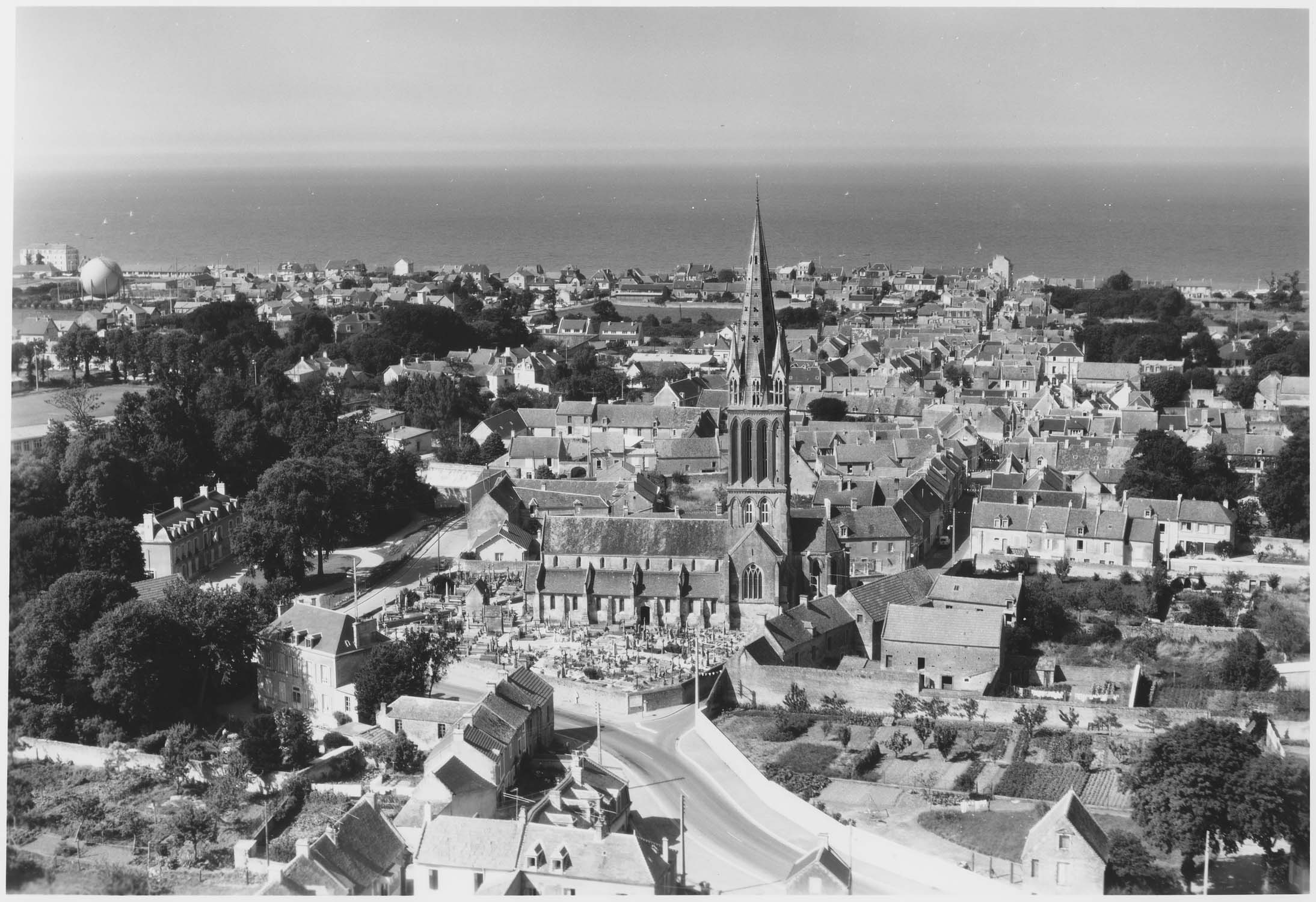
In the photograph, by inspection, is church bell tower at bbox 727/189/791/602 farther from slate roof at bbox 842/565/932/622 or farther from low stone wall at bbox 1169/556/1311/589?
low stone wall at bbox 1169/556/1311/589

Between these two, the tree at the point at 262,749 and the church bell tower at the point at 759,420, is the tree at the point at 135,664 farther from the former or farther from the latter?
the church bell tower at the point at 759,420

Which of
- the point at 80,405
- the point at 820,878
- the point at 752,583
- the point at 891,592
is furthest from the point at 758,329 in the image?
the point at 80,405

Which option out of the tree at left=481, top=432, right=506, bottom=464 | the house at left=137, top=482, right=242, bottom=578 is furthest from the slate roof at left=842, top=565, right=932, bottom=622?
the tree at left=481, top=432, right=506, bottom=464

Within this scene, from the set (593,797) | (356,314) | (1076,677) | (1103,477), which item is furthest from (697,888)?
(356,314)

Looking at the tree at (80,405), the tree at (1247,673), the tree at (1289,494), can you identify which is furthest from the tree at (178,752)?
the tree at (1289,494)

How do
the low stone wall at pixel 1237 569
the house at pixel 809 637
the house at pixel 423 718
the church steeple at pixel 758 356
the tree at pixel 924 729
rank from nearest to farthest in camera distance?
the house at pixel 423 718
the tree at pixel 924 729
the house at pixel 809 637
the church steeple at pixel 758 356
the low stone wall at pixel 1237 569

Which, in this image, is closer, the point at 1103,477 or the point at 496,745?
the point at 496,745

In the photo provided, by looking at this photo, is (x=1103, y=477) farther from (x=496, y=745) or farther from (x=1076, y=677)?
(x=496, y=745)
